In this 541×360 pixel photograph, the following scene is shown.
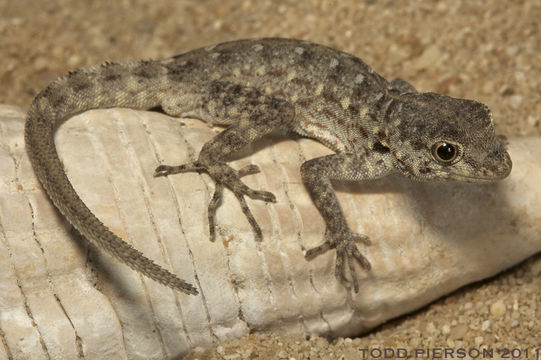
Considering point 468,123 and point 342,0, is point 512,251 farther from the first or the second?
point 342,0

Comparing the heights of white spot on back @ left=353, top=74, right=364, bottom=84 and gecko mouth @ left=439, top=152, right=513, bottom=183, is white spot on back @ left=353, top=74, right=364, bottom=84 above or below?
above

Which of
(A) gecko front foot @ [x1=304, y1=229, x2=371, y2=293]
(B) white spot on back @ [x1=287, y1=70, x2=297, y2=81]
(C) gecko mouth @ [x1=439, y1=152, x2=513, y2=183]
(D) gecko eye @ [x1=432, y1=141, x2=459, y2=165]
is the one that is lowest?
(A) gecko front foot @ [x1=304, y1=229, x2=371, y2=293]

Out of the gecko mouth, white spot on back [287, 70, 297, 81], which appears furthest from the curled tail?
the gecko mouth

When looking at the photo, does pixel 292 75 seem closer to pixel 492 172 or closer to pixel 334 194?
pixel 334 194

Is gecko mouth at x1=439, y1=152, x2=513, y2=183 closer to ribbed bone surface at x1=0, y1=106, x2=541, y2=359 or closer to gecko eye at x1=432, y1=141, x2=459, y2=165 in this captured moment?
gecko eye at x1=432, y1=141, x2=459, y2=165

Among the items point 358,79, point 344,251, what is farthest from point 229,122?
point 344,251

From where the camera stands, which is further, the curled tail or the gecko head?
the gecko head

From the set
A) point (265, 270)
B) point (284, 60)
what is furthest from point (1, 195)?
point (284, 60)

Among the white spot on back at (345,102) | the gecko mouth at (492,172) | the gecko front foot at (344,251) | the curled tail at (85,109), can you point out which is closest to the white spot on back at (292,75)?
the white spot on back at (345,102)
